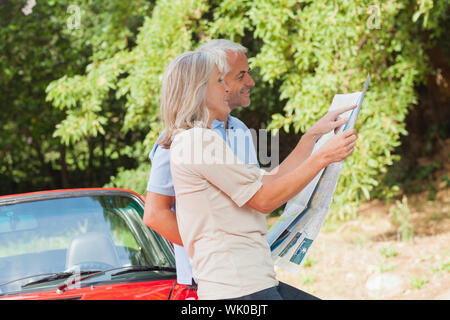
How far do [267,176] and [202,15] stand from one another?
210 inches

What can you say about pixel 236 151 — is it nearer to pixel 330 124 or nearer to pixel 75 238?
pixel 330 124

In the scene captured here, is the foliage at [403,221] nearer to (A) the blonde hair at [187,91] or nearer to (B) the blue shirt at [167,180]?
(B) the blue shirt at [167,180]

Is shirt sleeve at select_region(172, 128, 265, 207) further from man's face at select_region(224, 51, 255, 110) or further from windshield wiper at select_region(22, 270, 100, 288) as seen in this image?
windshield wiper at select_region(22, 270, 100, 288)

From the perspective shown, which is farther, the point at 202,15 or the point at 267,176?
the point at 202,15

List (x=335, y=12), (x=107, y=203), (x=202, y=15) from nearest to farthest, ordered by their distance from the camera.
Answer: (x=107, y=203) < (x=335, y=12) < (x=202, y=15)

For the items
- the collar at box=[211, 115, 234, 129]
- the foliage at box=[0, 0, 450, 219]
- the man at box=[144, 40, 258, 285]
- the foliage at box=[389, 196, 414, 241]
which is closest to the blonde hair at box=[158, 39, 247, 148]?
the man at box=[144, 40, 258, 285]

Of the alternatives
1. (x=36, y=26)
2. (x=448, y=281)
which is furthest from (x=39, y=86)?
(x=448, y=281)

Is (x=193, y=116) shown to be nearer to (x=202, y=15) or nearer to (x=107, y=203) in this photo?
(x=107, y=203)

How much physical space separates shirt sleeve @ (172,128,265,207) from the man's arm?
282 mm

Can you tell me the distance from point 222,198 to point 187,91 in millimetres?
354

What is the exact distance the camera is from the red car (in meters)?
2.51

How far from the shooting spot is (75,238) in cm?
285

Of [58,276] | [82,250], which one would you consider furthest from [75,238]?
[58,276]
